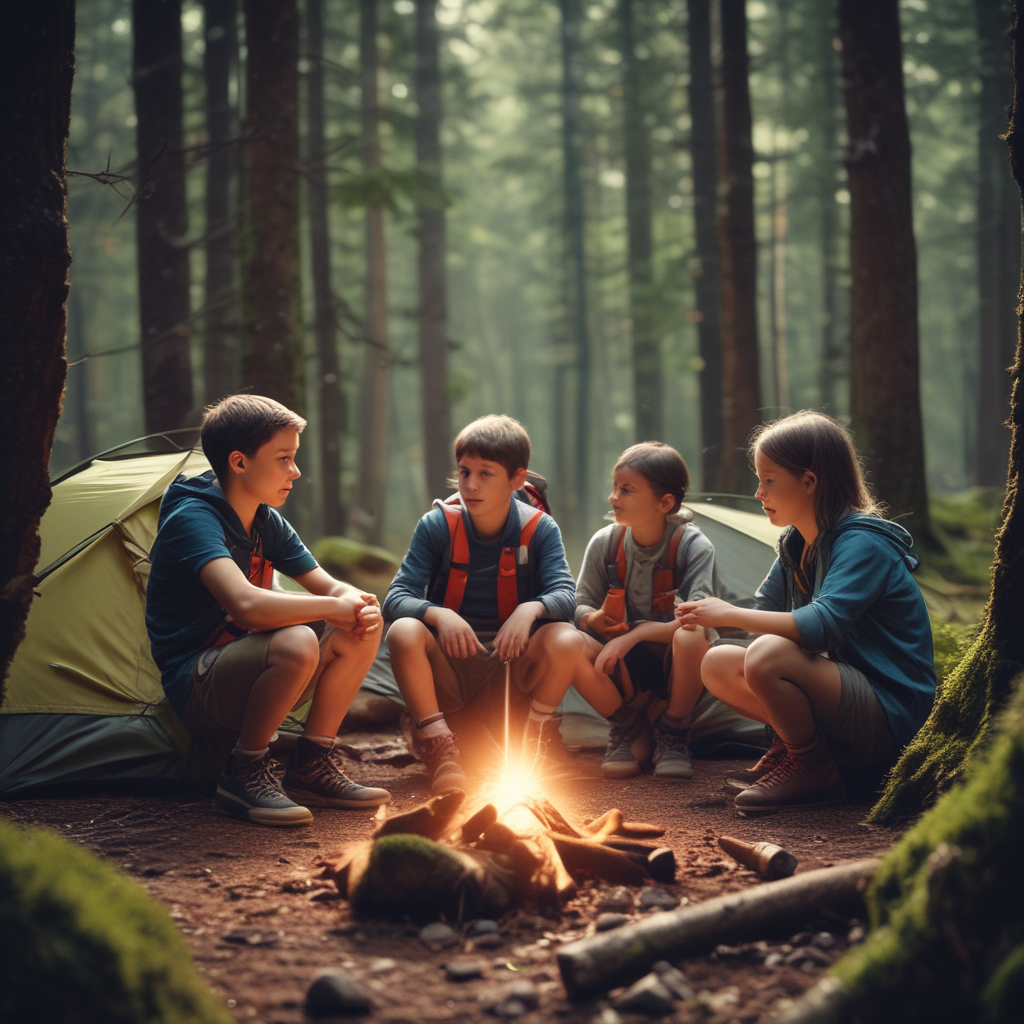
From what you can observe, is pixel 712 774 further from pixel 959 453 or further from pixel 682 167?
pixel 959 453

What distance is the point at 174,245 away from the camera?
8984mm

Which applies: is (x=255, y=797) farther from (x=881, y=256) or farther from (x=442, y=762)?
(x=881, y=256)

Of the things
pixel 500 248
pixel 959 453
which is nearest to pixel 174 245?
pixel 500 248

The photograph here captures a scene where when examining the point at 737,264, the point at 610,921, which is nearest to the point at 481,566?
the point at 610,921

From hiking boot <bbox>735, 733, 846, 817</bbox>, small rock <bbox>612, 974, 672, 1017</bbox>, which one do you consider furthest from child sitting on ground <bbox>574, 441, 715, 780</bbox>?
small rock <bbox>612, 974, 672, 1017</bbox>

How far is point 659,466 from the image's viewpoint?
14.3 feet

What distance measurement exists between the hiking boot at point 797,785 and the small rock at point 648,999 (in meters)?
1.62

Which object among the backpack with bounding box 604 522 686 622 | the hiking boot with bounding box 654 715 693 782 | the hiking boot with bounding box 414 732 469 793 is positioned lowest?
the hiking boot with bounding box 654 715 693 782

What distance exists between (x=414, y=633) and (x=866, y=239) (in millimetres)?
6018

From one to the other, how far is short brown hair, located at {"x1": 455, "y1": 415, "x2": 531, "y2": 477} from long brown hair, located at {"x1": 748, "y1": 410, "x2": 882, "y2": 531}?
112cm

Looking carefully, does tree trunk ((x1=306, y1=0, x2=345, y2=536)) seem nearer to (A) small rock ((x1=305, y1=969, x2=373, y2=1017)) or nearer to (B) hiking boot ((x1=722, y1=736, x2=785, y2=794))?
(B) hiking boot ((x1=722, y1=736, x2=785, y2=794))

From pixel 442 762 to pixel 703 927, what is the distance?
186 centimetres

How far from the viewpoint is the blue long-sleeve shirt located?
428 centimetres

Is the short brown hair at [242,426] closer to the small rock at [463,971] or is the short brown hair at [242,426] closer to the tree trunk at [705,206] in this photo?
the small rock at [463,971]
